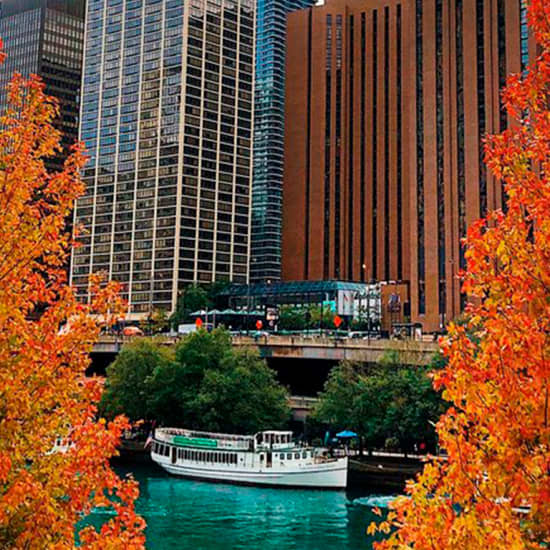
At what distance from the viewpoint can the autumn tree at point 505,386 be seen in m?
9.62

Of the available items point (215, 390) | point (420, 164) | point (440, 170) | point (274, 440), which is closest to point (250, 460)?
point (274, 440)

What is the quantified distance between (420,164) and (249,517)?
12031cm

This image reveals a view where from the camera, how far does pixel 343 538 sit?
4572cm

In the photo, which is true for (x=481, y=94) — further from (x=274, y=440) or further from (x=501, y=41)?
(x=274, y=440)

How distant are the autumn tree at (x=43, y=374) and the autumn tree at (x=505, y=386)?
15.8 feet

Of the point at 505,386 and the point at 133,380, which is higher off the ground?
the point at 133,380

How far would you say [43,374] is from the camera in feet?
39.9

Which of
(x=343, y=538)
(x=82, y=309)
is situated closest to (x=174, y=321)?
(x=343, y=538)

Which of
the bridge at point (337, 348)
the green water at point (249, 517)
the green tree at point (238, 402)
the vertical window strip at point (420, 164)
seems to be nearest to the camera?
the green water at point (249, 517)

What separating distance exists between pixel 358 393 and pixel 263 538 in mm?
27908

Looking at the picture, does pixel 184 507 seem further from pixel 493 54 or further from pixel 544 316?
pixel 493 54

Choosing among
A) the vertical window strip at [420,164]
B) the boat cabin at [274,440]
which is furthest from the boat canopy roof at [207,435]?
the vertical window strip at [420,164]

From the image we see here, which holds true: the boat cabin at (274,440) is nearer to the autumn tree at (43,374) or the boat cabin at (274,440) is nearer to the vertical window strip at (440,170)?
the autumn tree at (43,374)

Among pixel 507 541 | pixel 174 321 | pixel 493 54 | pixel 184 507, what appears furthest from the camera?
pixel 174 321
